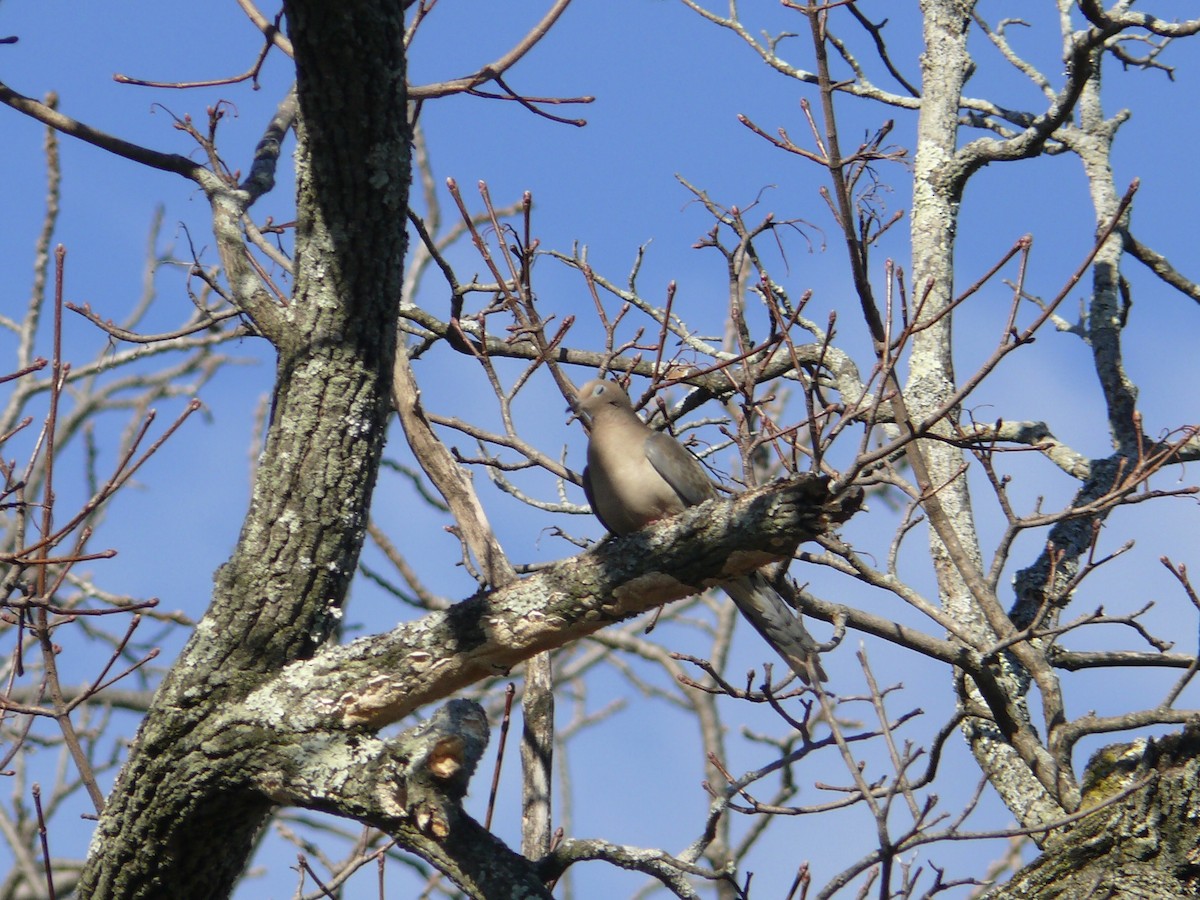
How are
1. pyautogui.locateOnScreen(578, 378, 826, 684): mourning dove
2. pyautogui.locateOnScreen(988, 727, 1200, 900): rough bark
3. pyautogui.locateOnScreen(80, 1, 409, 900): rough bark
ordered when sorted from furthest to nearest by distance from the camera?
pyautogui.locateOnScreen(578, 378, 826, 684): mourning dove, pyautogui.locateOnScreen(80, 1, 409, 900): rough bark, pyautogui.locateOnScreen(988, 727, 1200, 900): rough bark

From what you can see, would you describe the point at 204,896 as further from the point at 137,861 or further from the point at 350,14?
the point at 350,14

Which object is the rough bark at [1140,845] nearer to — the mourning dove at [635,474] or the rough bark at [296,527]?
the mourning dove at [635,474]

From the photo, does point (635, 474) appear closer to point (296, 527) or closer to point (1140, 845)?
point (296, 527)

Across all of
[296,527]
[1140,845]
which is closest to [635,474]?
[296,527]

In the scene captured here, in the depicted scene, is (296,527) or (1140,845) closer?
(1140,845)

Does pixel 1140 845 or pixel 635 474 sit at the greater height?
pixel 635 474

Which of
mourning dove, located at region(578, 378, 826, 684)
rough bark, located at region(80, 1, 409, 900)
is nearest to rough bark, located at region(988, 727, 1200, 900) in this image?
mourning dove, located at region(578, 378, 826, 684)

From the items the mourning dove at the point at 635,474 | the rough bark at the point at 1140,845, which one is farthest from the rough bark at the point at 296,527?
the rough bark at the point at 1140,845

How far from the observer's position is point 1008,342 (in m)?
3.21

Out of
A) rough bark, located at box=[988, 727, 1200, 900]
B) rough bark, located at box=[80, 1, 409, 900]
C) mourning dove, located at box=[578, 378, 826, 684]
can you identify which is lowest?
rough bark, located at box=[988, 727, 1200, 900]

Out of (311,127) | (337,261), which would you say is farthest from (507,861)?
(311,127)

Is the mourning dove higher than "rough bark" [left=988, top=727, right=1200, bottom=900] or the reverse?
higher

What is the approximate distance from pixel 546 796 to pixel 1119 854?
7.67 feet

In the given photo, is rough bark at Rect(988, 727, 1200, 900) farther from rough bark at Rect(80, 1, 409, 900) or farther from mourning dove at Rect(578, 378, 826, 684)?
rough bark at Rect(80, 1, 409, 900)
